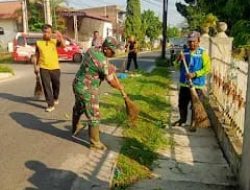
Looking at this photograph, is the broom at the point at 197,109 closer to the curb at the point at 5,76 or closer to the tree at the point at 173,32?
the curb at the point at 5,76

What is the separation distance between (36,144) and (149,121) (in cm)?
266

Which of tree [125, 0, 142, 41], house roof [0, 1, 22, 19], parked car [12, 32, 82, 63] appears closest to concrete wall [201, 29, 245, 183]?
A: parked car [12, 32, 82, 63]

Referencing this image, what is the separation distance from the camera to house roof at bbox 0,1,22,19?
46.3 meters

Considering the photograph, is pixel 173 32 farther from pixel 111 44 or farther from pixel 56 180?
pixel 56 180

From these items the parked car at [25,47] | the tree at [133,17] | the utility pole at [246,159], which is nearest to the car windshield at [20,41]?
the parked car at [25,47]

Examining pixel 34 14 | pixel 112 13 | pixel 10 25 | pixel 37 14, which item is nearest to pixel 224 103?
pixel 34 14

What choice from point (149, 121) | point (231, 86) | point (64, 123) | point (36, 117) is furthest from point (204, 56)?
point (36, 117)

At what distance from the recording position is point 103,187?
5.18 metres

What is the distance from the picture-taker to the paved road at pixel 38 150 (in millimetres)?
5336

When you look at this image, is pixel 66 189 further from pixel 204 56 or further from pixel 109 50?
pixel 204 56

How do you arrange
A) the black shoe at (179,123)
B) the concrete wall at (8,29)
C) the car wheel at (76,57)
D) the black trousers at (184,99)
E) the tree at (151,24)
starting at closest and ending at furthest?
the black trousers at (184,99)
the black shoe at (179,123)
the car wheel at (76,57)
the concrete wall at (8,29)
the tree at (151,24)

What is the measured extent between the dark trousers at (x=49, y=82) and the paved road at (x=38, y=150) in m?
0.30

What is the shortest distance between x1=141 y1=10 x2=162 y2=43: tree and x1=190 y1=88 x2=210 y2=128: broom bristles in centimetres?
6892

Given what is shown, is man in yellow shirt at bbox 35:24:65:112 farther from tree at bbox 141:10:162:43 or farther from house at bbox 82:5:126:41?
tree at bbox 141:10:162:43
